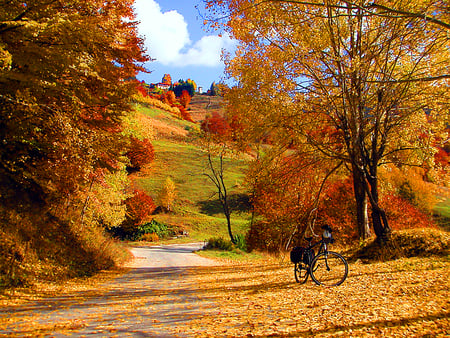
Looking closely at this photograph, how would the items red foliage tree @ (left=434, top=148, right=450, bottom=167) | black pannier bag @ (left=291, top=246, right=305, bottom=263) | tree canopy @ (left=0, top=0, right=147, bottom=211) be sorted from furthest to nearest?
red foliage tree @ (left=434, top=148, right=450, bottom=167)
tree canopy @ (left=0, top=0, right=147, bottom=211)
black pannier bag @ (left=291, top=246, right=305, bottom=263)

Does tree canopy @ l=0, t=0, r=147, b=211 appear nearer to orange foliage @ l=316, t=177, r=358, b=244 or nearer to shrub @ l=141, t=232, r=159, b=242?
orange foliage @ l=316, t=177, r=358, b=244

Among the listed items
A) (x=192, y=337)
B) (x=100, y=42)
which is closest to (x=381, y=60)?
(x=100, y=42)

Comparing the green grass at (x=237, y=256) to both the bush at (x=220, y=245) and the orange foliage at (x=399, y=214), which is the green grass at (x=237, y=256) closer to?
the bush at (x=220, y=245)

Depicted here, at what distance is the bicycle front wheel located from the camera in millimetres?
7557

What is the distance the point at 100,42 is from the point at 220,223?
34.7 m

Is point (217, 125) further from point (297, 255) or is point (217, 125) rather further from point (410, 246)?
point (297, 255)

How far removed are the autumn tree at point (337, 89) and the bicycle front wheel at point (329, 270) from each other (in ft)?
9.53

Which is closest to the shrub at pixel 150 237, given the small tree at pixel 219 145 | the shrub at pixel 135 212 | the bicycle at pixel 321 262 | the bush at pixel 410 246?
the shrub at pixel 135 212

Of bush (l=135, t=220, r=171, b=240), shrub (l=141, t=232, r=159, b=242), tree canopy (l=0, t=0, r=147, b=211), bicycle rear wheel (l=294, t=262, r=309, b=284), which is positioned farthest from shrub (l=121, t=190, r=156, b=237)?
bicycle rear wheel (l=294, t=262, r=309, b=284)

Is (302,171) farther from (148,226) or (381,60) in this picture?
(148,226)

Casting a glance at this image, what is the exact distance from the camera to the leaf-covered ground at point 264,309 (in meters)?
4.76

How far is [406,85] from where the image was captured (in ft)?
33.0

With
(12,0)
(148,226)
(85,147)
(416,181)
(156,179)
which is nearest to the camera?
(12,0)

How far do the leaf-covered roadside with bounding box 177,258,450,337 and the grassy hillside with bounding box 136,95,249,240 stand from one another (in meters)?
24.4
